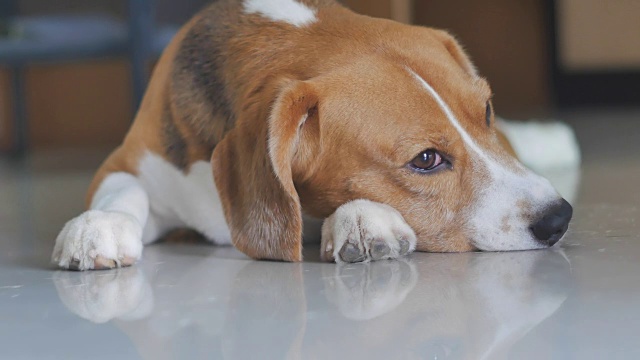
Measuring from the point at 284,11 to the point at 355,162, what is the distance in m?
0.50

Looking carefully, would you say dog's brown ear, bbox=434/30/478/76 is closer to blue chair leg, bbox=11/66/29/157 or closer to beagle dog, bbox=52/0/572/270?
beagle dog, bbox=52/0/572/270

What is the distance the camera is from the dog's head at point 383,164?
215cm

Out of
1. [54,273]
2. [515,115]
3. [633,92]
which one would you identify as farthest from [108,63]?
[54,273]

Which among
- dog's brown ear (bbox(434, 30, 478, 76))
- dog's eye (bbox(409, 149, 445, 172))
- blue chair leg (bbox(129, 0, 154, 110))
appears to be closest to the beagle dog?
dog's eye (bbox(409, 149, 445, 172))

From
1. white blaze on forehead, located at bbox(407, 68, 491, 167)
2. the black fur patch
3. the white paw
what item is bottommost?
the white paw

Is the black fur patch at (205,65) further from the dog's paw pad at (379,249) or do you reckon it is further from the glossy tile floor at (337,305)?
the dog's paw pad at (379,249)

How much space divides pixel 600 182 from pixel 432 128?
142cm

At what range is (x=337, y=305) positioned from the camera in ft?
5.95

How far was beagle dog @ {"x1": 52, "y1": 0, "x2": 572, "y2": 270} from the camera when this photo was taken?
2.15 metres

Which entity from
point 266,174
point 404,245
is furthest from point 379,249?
point 266,174

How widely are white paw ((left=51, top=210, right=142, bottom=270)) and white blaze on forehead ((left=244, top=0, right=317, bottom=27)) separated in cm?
62

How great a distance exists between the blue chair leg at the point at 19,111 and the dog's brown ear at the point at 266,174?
17.3 ft

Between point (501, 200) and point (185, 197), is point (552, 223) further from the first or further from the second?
point (185, 197)

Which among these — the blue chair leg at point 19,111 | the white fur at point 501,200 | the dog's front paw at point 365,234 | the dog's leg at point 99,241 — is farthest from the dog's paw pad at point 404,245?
Result: the blue chair leg at point 19,111
